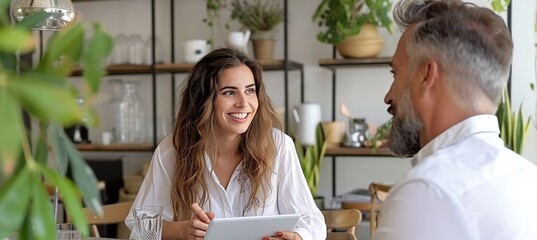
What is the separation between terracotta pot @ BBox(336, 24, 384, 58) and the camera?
12.3 ft

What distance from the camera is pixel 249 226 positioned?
183 centimetres

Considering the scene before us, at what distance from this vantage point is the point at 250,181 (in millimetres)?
2326

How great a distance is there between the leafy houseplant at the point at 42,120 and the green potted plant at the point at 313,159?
324 centimetres

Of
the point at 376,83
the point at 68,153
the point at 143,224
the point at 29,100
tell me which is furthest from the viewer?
the point at 376,83

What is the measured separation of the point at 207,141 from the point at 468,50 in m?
1.32

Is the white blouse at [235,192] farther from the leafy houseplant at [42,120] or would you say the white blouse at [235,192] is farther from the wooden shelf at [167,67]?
the leafy houseplant at [42,120]

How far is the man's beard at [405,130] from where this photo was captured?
1267 millimetres

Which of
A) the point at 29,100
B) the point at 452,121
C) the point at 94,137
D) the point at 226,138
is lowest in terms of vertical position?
the point at 94,137

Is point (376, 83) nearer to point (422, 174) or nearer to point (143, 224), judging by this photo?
point (143, 224)

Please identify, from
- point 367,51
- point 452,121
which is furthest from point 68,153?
point 367,51

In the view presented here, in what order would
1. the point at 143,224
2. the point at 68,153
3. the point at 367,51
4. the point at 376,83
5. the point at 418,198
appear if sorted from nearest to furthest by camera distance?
the point at 68,153 → the point at 418,198 → the point at 143,224 → the point at 367,51 → the point at 376,83

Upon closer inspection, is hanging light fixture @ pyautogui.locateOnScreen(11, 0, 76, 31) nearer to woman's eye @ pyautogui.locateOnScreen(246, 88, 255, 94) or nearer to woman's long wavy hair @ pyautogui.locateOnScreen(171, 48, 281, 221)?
woman's long wavy hair @ pyautogui.locateOnScreen(171, 48, 281, 221)

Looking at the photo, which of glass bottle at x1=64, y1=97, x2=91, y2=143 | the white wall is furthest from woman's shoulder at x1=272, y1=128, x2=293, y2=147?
glass bottle at x1=64, y1=97, x2=91, y2=143

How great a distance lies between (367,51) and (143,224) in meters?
2.20
